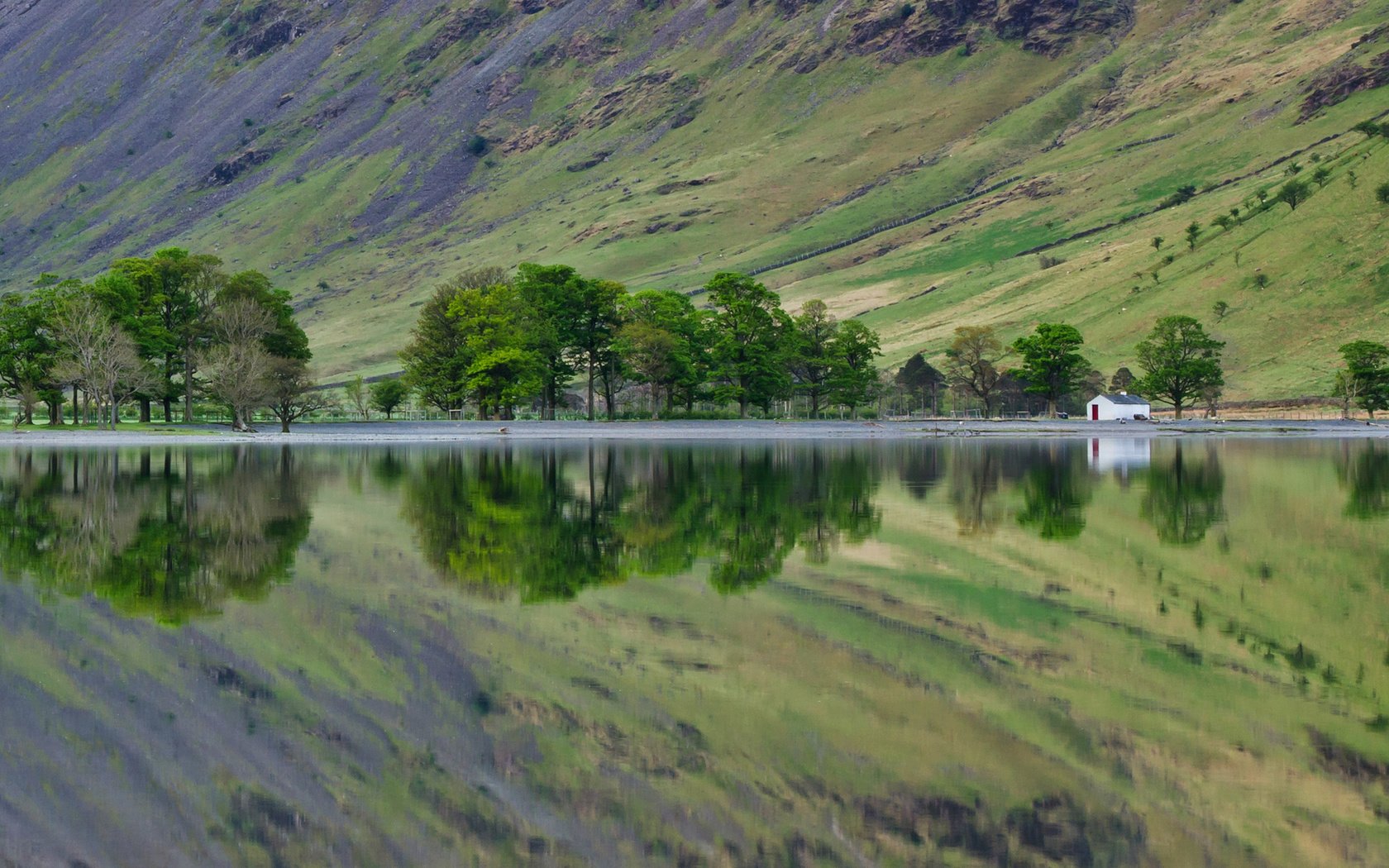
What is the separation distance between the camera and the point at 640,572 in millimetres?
21812

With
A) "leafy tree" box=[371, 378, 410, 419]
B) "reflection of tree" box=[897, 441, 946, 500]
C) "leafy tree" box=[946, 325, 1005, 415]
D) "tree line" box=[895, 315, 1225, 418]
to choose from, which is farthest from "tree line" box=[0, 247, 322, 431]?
"tree line" box=[895, 315, 1225, 418]

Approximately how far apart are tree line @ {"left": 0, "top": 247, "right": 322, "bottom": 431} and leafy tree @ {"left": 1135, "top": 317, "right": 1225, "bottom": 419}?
297 feet

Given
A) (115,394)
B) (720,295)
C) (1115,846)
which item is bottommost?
(1115,846)

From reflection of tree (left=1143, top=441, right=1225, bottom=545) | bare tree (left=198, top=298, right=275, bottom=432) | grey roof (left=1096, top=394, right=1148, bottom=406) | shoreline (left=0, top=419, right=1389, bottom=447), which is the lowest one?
reflection of tree (left=1143, top=441, right=1225, bottom=545)

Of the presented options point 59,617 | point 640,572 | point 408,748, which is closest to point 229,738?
point 408,748

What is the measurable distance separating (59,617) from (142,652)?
9.74 ft

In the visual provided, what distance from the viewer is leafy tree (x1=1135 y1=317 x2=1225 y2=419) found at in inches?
5645

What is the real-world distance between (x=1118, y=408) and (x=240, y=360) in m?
98.8

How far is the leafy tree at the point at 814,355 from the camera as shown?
426ft

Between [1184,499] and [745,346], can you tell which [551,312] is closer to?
[745,346]

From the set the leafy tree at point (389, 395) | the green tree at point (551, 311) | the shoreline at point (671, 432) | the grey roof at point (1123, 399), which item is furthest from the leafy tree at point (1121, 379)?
the leafy tree at point (389, 395)

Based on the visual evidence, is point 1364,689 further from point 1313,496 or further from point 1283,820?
point 1313,496

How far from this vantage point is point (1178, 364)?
14525 cm

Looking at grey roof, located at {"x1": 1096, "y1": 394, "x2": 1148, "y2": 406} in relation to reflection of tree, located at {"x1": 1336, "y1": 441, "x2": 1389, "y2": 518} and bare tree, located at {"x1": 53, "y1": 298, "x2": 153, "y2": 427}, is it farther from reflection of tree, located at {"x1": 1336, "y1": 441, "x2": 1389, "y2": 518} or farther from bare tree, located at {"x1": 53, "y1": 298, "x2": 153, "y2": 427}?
bare tree, located at {"x1": 53, "y1": 298, "x2": 153, "y2": 427}
